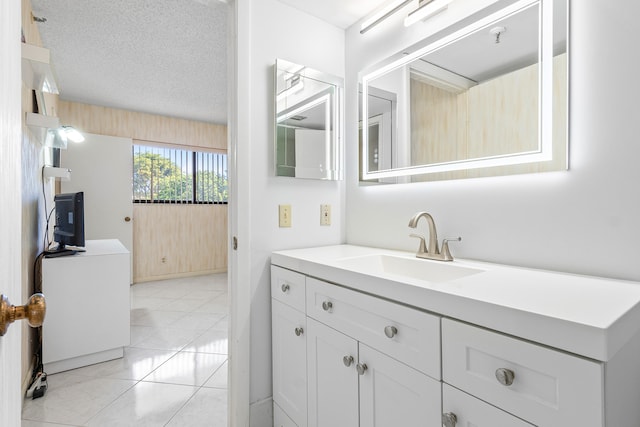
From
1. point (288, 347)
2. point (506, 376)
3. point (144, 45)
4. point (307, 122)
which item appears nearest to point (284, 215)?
point (307, 122)

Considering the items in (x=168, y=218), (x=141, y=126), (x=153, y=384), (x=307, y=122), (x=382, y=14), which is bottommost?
(x=153, y=384)

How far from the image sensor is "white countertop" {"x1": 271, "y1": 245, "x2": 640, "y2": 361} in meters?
0.61

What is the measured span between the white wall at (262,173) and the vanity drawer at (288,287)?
8cm

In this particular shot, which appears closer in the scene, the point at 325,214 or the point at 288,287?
the point at 288,287

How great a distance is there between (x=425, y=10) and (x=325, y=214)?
1.11 m

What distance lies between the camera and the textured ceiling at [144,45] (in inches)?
84.7

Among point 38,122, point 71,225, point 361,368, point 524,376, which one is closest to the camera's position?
point 524,376

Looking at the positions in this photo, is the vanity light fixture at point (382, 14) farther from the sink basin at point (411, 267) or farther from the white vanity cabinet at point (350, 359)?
the white vanity cabinet at point (350, 359)

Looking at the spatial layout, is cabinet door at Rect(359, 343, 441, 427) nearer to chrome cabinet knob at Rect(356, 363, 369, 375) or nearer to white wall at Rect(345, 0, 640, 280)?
chrome cabinet knob at Rect(356, 363, 369, 375)

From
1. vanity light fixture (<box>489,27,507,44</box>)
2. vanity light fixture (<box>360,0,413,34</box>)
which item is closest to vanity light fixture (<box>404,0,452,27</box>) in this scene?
vanity light fixture (<box>360,0,413,34</box>)

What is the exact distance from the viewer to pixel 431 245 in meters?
1.39

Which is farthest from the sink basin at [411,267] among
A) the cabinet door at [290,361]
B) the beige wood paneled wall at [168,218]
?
the beige wood paneled wall at [168,218]

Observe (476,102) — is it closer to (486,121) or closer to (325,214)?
(486,121)

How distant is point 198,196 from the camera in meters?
5.19
